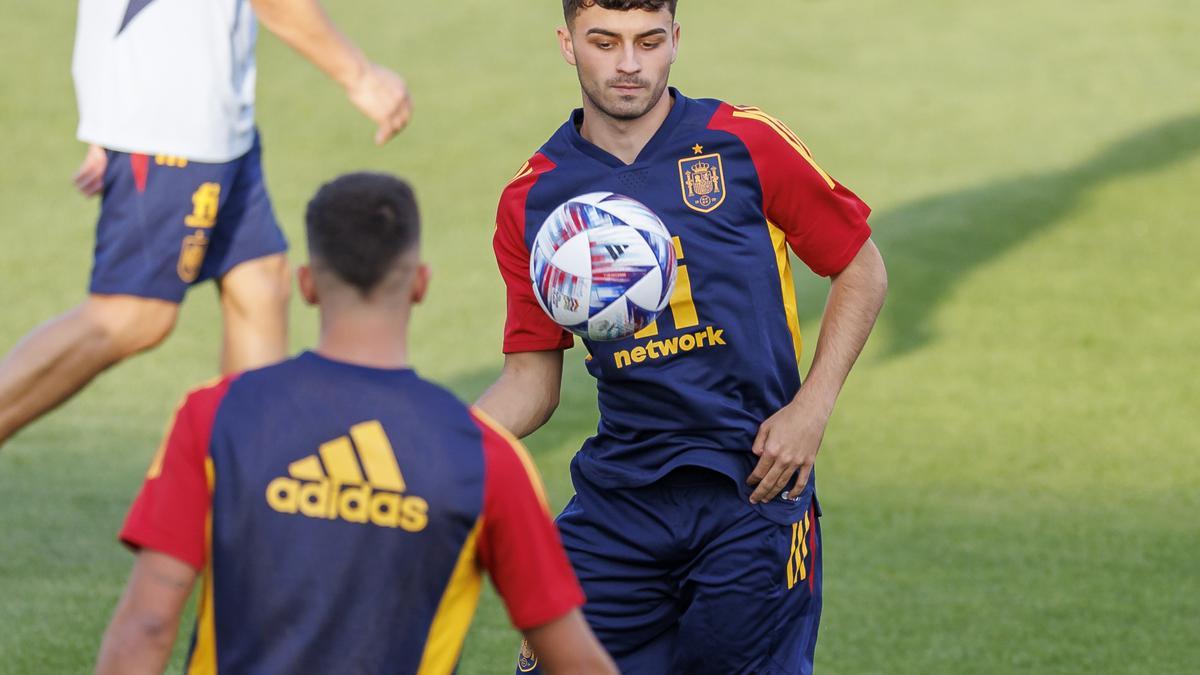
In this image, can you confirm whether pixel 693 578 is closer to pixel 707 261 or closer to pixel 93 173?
pixel 707 261

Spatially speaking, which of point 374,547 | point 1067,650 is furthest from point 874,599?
point 374,547

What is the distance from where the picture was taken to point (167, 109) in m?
5.85

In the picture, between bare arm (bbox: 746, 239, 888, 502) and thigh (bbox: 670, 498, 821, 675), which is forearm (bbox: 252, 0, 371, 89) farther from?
thigh (bbox: 670, 498, 821, 675)

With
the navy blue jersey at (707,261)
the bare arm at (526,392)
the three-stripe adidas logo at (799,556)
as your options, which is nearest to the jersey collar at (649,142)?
the navy blue jersey at (707,261)

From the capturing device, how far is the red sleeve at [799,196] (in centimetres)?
439

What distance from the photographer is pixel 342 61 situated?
19.3 ft

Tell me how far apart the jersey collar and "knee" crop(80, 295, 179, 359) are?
6.37 ft

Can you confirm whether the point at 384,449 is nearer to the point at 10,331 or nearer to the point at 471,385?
the point at 471,385

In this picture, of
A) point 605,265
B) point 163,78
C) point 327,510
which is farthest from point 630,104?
point 163,78

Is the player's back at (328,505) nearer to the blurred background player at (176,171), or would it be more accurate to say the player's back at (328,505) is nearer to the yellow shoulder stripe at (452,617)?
the yellow shoulder stripe at (452,617)

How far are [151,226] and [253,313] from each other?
458mm

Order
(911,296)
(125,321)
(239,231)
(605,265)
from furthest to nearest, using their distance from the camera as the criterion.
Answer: (911,296)
(239,231)
(125,321)
(605,265)

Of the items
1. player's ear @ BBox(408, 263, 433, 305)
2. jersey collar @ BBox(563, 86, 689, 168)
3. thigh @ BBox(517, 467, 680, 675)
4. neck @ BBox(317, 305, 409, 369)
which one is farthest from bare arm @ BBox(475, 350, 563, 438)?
neck @ BBox(317, 305, 409, 369)

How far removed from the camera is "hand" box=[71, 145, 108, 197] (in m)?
5.82
